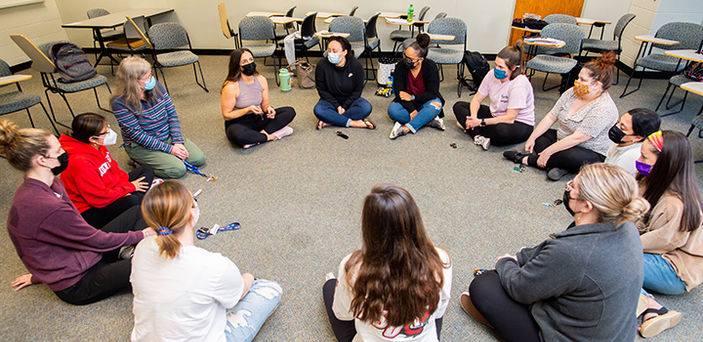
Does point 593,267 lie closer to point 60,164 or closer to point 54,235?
point 54,235

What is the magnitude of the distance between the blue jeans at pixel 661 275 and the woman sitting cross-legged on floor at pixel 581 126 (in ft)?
3.36

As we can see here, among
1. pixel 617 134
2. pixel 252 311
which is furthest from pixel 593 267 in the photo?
pixel 617 134

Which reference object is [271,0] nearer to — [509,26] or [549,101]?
[509,26]

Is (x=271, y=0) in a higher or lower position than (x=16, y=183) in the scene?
higher

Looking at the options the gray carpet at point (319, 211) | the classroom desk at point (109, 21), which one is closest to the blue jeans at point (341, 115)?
the gray carpet at point (319, 211)

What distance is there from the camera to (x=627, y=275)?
1312 mm

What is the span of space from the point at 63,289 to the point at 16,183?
1966mm

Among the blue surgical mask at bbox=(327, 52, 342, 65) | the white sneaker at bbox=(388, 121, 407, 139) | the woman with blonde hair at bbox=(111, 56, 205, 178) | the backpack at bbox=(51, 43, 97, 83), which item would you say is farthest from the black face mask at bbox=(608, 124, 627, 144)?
the backpack at bbox=(51, 43, 97, 83)

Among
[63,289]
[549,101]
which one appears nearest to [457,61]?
[549,101]

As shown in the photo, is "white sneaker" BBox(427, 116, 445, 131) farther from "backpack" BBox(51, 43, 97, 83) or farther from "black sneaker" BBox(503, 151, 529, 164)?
"backpack" BBox(51, 43, 97, 83)

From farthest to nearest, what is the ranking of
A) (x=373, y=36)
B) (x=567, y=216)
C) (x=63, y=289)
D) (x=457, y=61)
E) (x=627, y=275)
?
(x=373, y=36)
(x=457, y=61)
(x=567, y=216)
(x=63, y=289)
(x=627, y=275)

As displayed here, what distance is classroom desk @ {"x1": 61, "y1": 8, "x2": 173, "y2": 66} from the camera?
5340 mm

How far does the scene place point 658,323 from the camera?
5.80ft

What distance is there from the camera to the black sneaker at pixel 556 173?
10.1 ft
